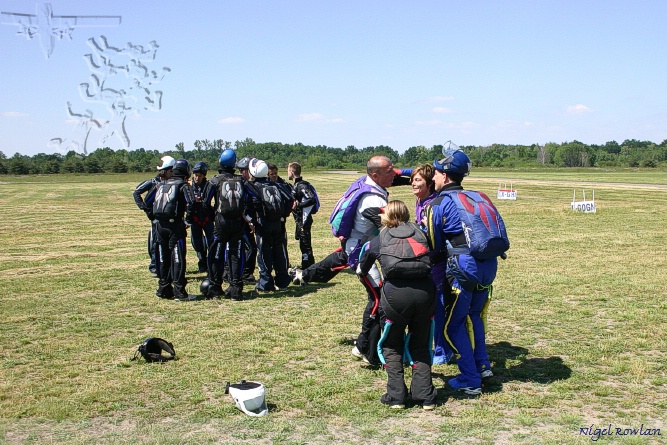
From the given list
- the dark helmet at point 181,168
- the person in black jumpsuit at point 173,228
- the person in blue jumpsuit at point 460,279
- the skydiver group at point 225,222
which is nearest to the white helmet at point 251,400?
the person in blue jumpsuit at point 460,279

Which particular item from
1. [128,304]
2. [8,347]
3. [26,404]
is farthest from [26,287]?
[26,404]

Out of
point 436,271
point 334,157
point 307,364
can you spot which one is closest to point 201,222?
point 307,364

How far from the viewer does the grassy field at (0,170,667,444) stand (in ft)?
17.3

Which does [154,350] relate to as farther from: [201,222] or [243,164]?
[201,222]

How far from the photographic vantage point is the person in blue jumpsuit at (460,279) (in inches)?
239

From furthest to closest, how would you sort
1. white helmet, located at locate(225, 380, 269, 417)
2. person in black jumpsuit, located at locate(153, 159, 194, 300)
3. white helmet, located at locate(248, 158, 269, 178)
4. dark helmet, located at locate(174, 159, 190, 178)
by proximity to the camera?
white helmet, located at locate(248, 158, 269, 178) < dark helmet, located at locate(174, 159, 190, 178) < person in black jumpsuit, located at locate(153, 159, 194, 300) < white helmet, located at locate(225, 380, 269, 417)

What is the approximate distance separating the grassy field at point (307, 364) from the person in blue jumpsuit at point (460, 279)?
27cm

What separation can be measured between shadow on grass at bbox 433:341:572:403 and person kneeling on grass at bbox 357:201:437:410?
415 millimetres

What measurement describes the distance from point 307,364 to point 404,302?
1.84 meters

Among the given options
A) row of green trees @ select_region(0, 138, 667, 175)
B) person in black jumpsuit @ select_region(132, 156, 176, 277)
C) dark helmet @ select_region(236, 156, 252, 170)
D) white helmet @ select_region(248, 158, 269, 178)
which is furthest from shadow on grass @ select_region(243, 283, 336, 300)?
row of green trees @ select_region(0, 138, 667, 175)

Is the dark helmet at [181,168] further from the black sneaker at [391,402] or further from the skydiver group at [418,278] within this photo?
the black sneaker at [391,402]

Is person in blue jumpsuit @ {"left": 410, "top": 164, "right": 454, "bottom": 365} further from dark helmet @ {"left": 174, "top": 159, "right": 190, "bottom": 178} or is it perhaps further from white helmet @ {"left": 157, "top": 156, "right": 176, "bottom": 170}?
white helmet @ {"left": 157, "top": 156, "right": 176, "bottom": 170}

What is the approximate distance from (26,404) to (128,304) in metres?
4.42

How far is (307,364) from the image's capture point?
7.05 meters
